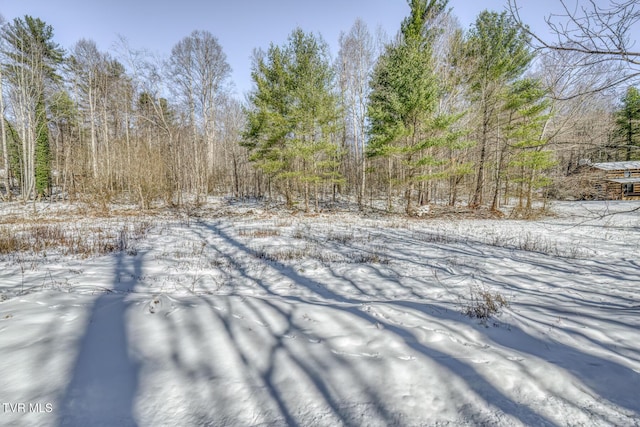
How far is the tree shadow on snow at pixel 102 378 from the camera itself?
1.43 meters

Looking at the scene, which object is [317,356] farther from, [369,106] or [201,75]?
[201,75]

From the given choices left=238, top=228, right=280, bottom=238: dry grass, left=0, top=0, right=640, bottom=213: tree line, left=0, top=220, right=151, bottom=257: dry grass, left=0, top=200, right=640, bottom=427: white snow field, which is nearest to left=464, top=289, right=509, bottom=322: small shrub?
left=0, top=200, right=640, bottom=427: white snow field

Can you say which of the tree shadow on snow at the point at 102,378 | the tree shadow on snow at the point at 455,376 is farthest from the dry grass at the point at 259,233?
the tree shadow on snow at the point at 102,378

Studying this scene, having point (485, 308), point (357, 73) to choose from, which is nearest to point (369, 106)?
point (357, 73)

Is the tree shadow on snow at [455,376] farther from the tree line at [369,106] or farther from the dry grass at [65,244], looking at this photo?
the tree line at [369,106]

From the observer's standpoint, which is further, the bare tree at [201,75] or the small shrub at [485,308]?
the bare tree at [201,75]

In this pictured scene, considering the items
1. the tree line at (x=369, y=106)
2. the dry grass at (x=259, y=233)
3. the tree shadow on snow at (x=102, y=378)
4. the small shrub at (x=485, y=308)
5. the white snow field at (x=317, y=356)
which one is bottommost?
the dry grass at (x=259, y=233)

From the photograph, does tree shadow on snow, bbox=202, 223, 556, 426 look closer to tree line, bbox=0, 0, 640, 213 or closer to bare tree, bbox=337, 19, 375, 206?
tree line, bbox=0, 0, 640, 213

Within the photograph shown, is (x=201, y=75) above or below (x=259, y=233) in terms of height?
above

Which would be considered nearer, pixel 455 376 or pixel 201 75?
pixel 455 376

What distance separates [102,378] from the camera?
66.4 inches

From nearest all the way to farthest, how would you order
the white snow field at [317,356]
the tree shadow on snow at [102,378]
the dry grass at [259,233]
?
the tree shadow on snow at [102,378] < the white snow field at [317,356] < the dry grass at [259,233]

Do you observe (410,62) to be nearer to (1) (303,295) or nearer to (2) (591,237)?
(2) (591,237)

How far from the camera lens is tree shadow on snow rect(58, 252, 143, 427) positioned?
143 centimetres
